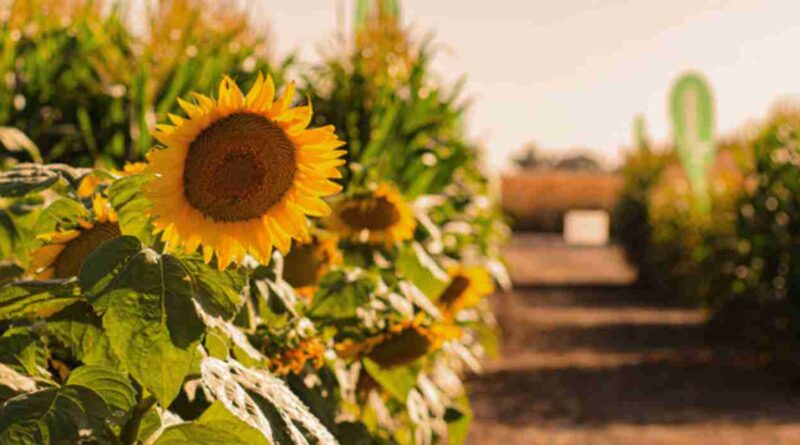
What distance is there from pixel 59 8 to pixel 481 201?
247 centimetres

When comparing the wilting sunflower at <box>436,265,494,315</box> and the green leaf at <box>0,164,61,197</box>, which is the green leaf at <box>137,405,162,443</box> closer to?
the green leaf at <box>0,164,61,197</box>

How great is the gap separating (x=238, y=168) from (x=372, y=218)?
1538mm

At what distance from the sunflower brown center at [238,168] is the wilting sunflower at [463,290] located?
1.79m

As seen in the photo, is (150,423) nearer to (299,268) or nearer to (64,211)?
(64,211)

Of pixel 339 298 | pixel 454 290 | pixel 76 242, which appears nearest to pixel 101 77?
pixel 454 290

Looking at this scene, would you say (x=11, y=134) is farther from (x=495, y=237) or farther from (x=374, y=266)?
(x=495, y=237)

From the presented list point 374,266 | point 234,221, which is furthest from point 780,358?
point 234,221

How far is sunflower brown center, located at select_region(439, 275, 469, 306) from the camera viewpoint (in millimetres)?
3691

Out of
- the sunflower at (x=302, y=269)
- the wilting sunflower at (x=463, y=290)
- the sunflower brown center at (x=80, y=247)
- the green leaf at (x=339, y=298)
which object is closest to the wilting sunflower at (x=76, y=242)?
the sunflower brown center at (x=80, y=247)

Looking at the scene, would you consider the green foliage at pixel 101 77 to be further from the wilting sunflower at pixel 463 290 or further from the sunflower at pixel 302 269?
the sunflower at pixel 302 269

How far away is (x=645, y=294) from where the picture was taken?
1780 centimetres

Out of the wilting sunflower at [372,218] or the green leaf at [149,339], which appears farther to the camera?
the wilting sunflower at [372,218]

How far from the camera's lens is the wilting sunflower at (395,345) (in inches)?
109

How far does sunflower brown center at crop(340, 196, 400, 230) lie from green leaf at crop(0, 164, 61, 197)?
4.34 feet
